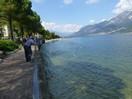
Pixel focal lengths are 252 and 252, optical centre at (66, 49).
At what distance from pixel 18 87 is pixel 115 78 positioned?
9.49m

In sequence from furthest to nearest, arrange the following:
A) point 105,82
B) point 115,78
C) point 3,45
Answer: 1. point 3,45
2. point 115,78
3. point 105,82

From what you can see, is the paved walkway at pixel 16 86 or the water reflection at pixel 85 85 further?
the water reflection at pixel 85 85

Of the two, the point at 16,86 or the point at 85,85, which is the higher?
the point at 16,86

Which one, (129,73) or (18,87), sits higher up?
(18,87)

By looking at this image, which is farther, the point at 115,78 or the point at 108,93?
the point at 115,78

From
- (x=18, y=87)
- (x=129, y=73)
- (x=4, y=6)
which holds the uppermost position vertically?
(x=4, y=6)

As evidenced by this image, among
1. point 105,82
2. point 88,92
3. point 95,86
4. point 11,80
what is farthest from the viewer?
point 105,82

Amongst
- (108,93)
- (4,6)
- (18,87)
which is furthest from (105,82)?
(4,6)

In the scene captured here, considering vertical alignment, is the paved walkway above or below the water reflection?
above

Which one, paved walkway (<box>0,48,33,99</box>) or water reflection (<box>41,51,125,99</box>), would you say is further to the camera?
water reflection (<box>41,51,125,99</box>)

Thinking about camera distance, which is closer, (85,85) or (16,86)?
(16,86)

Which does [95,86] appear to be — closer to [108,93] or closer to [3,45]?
[108,93]

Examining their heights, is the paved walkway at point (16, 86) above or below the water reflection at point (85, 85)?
above

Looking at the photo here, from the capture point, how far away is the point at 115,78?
19.7 m
